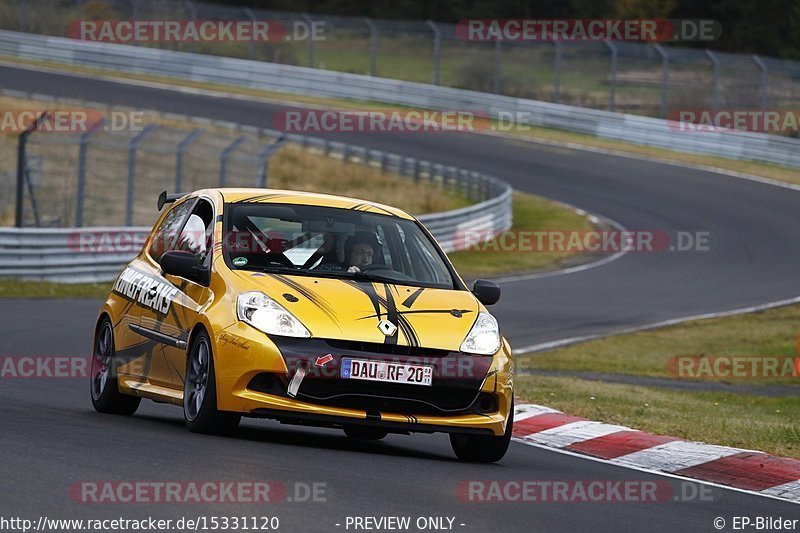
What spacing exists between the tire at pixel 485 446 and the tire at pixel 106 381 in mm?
2386

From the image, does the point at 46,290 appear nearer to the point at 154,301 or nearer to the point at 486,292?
the point at 154,301

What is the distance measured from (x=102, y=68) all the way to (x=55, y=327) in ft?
122

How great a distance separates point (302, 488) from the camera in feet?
22.9

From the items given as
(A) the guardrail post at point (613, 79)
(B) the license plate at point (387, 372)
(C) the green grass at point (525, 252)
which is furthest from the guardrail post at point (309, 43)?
(B) the license plate at point (387, 372)

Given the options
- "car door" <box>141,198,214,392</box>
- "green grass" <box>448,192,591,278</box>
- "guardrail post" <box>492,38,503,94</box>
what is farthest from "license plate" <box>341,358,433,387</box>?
"guardrail post" <box>492,38,503,94</box>

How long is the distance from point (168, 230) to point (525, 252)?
21.1 m

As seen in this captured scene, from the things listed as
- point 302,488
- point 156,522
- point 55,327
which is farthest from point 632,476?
point 55,327

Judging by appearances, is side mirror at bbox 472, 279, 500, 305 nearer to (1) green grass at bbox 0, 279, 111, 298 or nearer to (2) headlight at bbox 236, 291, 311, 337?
(2) headlight at bbox 236, 291, 311, 337

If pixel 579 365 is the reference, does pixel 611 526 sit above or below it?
above

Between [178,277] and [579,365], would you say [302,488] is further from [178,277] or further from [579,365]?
[579,365]

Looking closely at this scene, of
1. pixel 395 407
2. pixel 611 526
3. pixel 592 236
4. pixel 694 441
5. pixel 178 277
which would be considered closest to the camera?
pixel 611 526

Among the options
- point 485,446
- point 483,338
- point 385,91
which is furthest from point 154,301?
point 385,91

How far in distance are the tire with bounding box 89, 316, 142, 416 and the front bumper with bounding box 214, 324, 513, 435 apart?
6.08 ft

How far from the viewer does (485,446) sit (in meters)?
8.91
